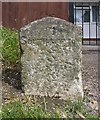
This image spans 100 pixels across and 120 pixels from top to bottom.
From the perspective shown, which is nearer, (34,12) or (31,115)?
(31,115)

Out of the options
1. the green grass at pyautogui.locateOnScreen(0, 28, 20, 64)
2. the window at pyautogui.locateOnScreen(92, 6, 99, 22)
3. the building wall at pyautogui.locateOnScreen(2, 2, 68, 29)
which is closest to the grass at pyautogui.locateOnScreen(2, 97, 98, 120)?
the green grass at pyautogui.locateOnScreen(0, 28, 20, 64)

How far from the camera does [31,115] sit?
535cm

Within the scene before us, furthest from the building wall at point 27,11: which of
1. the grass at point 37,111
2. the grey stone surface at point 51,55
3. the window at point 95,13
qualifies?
the grass at point 37,111

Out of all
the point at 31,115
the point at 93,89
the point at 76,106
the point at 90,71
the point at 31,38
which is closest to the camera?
the point at 31,115

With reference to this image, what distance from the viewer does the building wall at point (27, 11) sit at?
12805 mm

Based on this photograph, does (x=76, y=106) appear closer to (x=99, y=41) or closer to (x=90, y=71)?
Answer: (x=90, y=71)

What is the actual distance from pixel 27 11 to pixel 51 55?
→ 6.43 m

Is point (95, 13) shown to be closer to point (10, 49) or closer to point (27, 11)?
point (27, 11)

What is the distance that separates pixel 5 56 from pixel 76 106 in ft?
8.86

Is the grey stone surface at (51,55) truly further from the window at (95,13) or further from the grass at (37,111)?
the window at (95,13)

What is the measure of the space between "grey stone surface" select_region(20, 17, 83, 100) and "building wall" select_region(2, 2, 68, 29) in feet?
20.4

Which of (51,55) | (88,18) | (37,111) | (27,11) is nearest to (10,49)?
(51,55)

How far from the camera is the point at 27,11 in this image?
12883 millimetres

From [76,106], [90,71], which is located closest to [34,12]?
[90,71]
